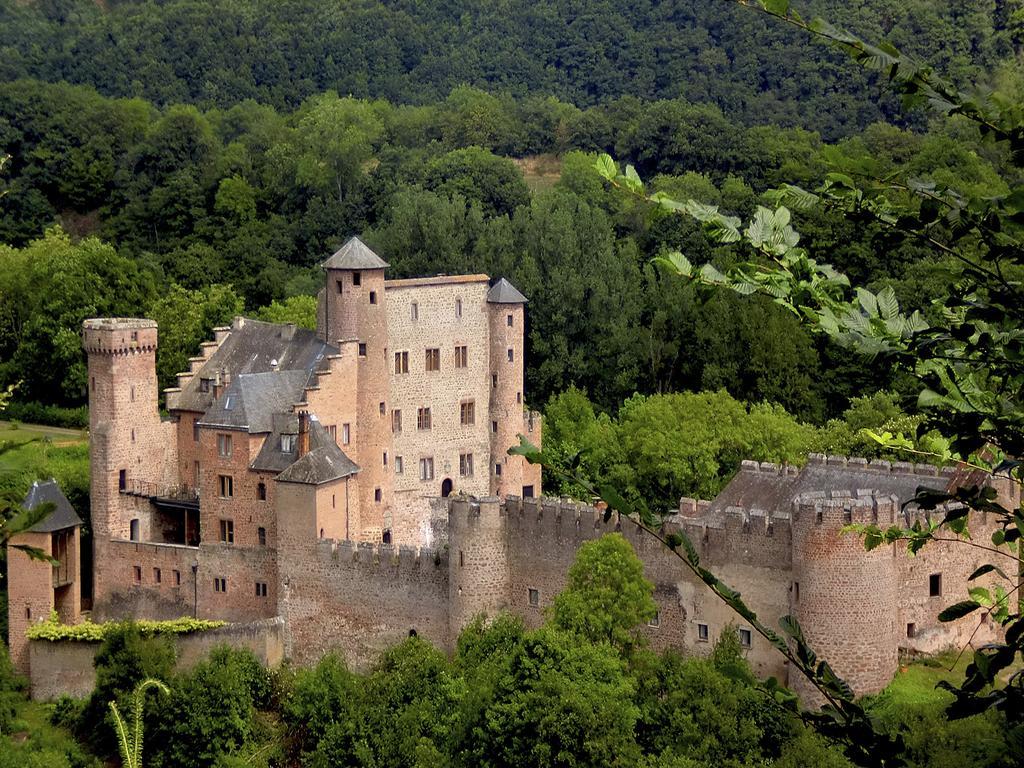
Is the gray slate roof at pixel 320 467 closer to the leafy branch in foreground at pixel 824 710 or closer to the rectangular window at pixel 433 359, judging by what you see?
the rectangular window at pixel 433 359

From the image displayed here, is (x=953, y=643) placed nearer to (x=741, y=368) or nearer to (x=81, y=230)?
(x=741, y=368)

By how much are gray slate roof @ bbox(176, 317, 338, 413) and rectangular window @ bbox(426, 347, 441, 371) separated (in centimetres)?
307

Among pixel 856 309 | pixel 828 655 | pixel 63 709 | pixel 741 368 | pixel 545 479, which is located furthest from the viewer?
pixel 741 368

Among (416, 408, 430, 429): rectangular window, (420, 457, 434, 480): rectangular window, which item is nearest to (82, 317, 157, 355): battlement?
(416, 408, 430, 429): rectangular window

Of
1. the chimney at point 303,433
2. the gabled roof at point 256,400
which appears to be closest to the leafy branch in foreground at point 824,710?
the chimney at point 303,433

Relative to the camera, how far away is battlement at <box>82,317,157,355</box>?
48.8 metres

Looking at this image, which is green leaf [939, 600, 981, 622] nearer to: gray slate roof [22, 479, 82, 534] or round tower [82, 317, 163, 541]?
gray slate roof [22, 479, 82, 534]

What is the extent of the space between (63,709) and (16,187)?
4360 centimetres

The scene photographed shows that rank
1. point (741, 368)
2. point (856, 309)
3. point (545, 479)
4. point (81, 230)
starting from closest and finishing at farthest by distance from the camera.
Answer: point (856, 309), point (545, 479), point (741, 368), point (81, 230)

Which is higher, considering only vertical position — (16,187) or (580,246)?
(16,187)

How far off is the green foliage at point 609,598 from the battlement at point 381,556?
416 centimetres

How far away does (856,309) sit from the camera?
1136 centimetres

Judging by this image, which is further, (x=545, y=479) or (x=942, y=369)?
(x=545, y=479)

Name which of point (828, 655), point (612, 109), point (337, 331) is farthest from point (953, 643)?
point (612, 109)
